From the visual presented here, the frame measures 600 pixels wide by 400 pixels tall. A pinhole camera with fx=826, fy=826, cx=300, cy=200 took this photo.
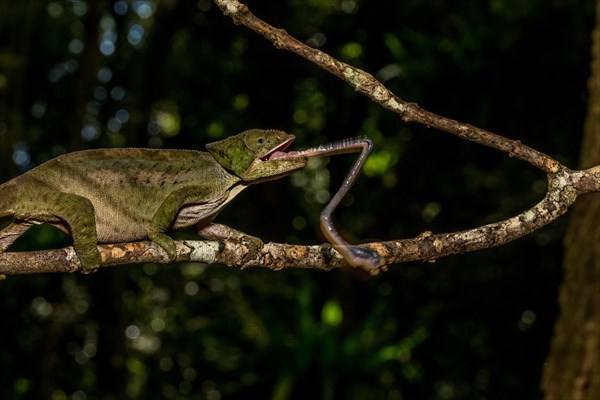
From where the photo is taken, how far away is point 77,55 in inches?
441

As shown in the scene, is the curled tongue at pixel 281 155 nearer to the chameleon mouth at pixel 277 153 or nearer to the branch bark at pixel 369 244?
the chameleon mouth at pixel 277 153

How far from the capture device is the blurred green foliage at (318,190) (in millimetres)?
8109

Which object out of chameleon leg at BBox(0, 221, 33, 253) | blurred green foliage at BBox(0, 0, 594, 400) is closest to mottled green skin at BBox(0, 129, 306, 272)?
chameleon leg at BBox(0, 221, 33, 253)

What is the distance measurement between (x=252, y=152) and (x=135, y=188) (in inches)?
15.6

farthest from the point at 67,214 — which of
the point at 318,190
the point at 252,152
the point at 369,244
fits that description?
Answer: the point at 318,190

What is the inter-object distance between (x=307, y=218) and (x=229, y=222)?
3.13 ft

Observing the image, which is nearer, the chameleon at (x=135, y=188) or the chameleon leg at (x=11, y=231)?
the chameleon at (x=135, y=188)

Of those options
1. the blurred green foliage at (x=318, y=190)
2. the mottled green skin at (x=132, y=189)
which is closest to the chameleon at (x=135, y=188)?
the mottled green skin at (x=132, y=189)

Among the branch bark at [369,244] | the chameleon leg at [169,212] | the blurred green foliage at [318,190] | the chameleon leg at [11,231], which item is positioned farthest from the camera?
the blurred green foliage at [318,190]

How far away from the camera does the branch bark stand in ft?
6.77

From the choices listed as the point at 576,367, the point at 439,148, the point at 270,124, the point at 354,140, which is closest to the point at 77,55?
the point at 270,124

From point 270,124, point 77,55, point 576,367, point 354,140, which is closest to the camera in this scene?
point 354,140

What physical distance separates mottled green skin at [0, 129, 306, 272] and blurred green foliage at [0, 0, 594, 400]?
16.6ft

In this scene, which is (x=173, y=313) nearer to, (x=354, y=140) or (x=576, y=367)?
(x=576, y=367)
